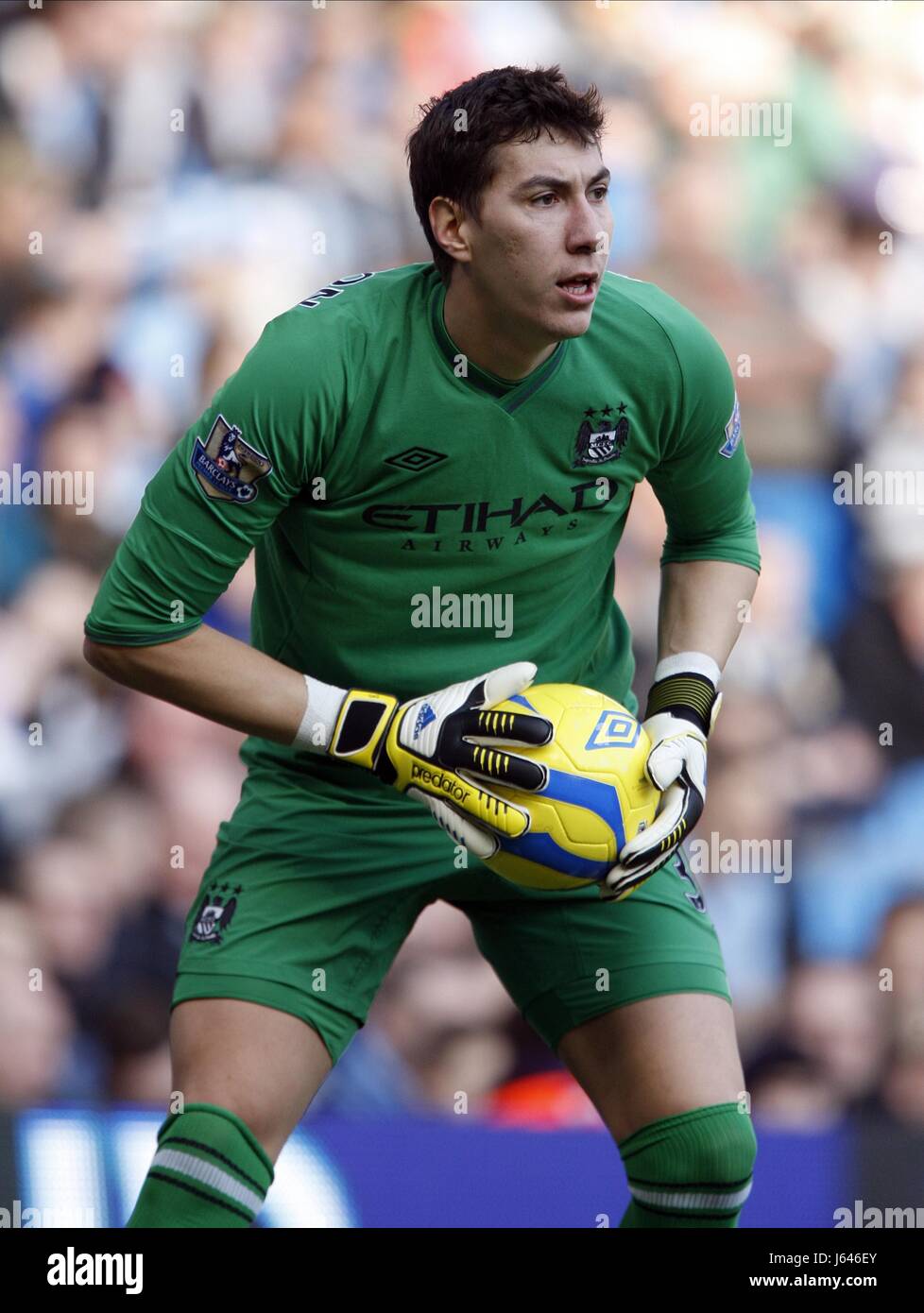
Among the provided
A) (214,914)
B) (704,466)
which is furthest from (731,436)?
(214,914)

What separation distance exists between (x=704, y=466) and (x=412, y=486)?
1.60 feet

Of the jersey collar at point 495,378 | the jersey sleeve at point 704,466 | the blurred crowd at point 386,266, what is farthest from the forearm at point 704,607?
the blurred crowd at point 386,266

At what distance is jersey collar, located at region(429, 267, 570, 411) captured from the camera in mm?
2293

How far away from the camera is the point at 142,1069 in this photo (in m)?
3.84

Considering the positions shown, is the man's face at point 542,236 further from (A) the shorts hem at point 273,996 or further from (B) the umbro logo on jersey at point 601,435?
(A) the shorts hem at point 273,996

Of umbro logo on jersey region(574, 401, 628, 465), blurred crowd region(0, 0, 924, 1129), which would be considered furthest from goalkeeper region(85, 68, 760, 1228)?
blurred crowd region(0, 0, 924, 1129)

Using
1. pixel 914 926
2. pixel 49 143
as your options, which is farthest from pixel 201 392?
pixel 914 926

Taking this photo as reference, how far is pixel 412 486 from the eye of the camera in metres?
2.29

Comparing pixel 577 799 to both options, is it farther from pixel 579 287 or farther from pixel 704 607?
pixel 579 287

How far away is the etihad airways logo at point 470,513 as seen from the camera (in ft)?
7.55

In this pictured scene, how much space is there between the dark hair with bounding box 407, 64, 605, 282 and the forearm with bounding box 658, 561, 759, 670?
2.04 ft

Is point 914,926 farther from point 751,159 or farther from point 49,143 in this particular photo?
point 49,143
